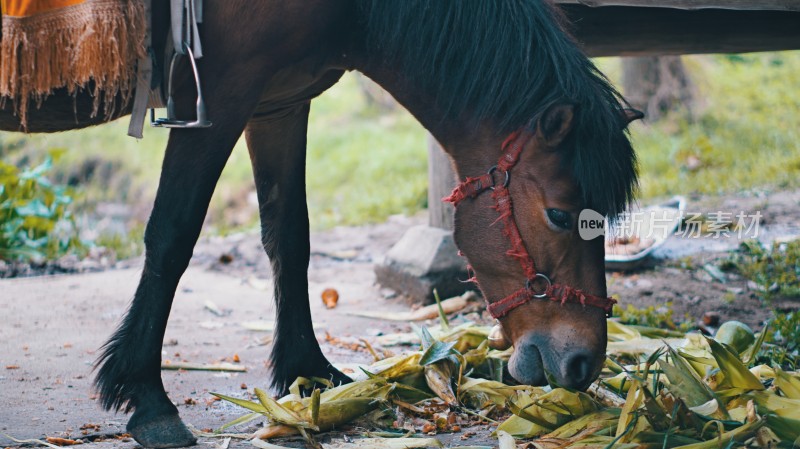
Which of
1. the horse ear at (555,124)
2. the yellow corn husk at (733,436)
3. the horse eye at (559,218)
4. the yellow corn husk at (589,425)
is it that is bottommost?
the yellow corn husk at (589,425)

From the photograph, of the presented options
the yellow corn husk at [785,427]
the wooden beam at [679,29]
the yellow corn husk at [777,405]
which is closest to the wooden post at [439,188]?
the wooden beam at [679,29]

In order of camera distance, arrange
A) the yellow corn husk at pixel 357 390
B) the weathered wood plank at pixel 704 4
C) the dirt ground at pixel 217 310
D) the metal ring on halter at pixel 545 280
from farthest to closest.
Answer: the weathered wood plank at pixel 704 4, the dirt ground at pixel 217 310, the yellow corn husk at pixel 357 390, the metal ring on halter at pixel 545 280

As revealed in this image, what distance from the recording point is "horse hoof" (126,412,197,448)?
2.64 m

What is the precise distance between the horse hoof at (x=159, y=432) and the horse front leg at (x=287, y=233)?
0.62 metres

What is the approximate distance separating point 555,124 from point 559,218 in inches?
12.1

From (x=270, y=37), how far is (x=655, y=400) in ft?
5.51

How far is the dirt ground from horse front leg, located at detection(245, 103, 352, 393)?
0.28 metres

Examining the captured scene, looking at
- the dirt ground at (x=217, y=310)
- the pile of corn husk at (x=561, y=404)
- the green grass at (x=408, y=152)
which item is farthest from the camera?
the green grass at (x=408, y=152)

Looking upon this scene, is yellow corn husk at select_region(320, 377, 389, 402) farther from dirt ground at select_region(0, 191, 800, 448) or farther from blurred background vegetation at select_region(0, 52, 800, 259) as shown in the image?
blurred background vegetation at select_region(0, 52, 800, 259)

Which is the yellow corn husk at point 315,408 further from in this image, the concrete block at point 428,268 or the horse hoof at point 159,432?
the concrete block at point 428,268

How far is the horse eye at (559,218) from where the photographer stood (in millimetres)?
2660

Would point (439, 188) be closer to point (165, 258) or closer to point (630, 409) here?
point (165, 258)

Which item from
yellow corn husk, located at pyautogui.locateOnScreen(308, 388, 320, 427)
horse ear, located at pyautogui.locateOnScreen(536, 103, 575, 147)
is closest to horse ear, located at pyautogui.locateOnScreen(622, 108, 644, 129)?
horse ear, located at pyautogui.locateOnScreen(536, 103, 575, 147)

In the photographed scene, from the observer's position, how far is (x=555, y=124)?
2.62m
